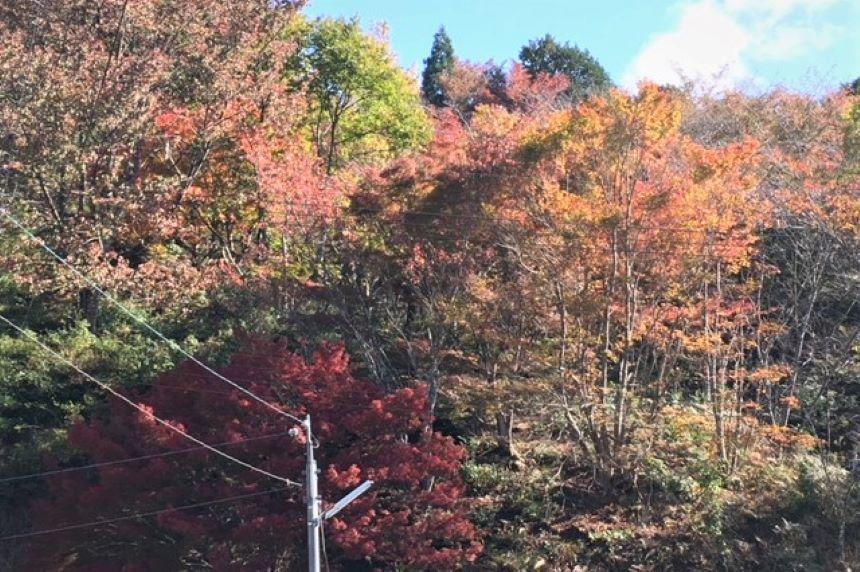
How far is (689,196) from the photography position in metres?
13.4

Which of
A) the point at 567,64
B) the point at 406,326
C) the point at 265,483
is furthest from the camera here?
the point at 567,64

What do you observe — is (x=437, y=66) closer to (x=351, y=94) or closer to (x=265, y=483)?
(x=351, y=94)

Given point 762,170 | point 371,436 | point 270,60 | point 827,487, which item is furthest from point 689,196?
point 270,60

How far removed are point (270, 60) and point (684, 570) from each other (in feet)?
46.1

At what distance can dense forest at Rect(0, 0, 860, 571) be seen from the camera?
13078mm

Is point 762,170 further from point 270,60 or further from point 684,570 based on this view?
point 270,60

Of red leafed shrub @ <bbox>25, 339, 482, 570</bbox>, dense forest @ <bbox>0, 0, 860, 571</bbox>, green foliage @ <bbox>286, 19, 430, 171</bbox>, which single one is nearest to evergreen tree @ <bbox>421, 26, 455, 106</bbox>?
green foliage @ <bbox>286, 19, 430, 171</bbox>

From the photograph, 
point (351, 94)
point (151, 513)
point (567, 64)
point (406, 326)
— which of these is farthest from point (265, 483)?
point (567, 64)

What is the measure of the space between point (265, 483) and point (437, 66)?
31.1 metres

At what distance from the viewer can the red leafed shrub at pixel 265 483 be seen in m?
12.4

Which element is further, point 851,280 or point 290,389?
point 851,280

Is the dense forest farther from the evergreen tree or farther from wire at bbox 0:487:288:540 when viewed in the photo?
the evergreen tree

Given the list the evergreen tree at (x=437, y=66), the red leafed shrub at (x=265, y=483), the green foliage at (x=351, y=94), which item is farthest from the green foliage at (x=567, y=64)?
the red leafed shrub at (x=265, y=483)

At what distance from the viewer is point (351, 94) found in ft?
72.6
